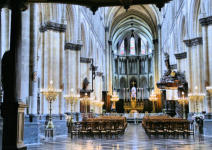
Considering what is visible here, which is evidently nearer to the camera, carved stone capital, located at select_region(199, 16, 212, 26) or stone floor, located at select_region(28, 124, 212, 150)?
stone floor, located at select_region(28, 124, 212, 150)

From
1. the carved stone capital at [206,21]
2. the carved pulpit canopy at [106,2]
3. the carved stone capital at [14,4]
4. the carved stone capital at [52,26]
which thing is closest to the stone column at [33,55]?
the carved stone capital at [14,4]

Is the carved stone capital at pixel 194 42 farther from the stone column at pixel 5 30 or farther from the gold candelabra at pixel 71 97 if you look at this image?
the stone column at pixel 5 30

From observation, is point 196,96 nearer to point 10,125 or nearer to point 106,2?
point 106,2

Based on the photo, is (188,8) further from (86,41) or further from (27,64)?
(27,64)

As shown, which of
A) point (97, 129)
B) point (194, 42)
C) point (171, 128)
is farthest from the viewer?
point (194, 42)

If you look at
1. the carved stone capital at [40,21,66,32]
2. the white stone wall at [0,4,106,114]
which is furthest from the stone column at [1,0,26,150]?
the carved stone capital at [40,21,66,32]

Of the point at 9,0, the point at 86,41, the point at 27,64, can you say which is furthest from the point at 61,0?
the point at 86,41

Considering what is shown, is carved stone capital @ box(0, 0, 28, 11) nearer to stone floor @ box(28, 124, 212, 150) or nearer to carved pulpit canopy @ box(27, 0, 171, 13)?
carved pulpit canopy @ box(27, 0, 171, 13)

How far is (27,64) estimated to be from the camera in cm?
1361

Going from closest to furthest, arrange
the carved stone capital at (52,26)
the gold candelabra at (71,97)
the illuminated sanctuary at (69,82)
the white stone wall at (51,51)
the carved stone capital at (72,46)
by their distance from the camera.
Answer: the illuminated sanctuary at (69,82)
the white stone wall at (51,51)
the carved stone capital at (52,26)
the gold candelabra at (71,97)
the carved stone capital at (72,46)

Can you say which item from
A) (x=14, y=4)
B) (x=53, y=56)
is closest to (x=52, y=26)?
(x=53, y=56)

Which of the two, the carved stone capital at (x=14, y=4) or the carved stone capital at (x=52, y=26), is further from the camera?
the carved stone capital at (x=52, y=26)

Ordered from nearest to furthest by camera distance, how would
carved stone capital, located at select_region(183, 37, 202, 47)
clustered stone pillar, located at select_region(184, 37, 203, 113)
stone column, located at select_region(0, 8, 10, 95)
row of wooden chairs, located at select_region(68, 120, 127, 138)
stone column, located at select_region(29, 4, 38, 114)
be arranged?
stone column, located at select_region(0, 8, 10, 95) → stone column, located at select_region(29, 4, 38, 114) → row of wooden chairs, located at select_region(68, 120, 127, 138) → carved stone capital, located at select_region(183, 37, 202, 47) → clustered stone pillar, located at select_region(184, 37, 203, 113)

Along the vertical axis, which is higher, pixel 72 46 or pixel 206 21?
pixel 206 21
